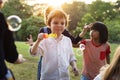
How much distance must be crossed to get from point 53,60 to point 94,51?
131cm

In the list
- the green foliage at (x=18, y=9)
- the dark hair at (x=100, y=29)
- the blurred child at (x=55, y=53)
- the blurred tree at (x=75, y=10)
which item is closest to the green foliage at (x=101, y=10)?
the blurred tree at (x=75, y=10)

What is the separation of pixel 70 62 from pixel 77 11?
41.0 meters

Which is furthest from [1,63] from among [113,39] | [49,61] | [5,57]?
[113,39]

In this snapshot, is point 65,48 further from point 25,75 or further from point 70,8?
point 70,8

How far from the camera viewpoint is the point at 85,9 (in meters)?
47.1

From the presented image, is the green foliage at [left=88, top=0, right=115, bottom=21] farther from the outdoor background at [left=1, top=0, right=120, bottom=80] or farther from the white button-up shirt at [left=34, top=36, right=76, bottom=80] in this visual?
the white button-up shirt at [left=34, top=36, right=76, bottom=80]

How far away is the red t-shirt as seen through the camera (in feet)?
19.1

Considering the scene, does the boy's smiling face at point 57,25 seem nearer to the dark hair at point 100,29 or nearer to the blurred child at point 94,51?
the blurred child at point 94,51

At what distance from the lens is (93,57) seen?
5871 mm

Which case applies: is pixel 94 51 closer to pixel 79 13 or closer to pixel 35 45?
pixel 35 45

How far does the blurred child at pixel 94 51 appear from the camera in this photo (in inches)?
229

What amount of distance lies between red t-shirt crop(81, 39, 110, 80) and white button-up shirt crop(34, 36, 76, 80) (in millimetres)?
1061

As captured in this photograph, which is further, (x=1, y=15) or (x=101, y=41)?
(x=101, y=41)

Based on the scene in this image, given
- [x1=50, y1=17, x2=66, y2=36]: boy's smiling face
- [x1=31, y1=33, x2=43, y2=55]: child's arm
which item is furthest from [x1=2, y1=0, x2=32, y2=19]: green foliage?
[x1=31, y1=33, x2=43, y2=55]: child's arm
